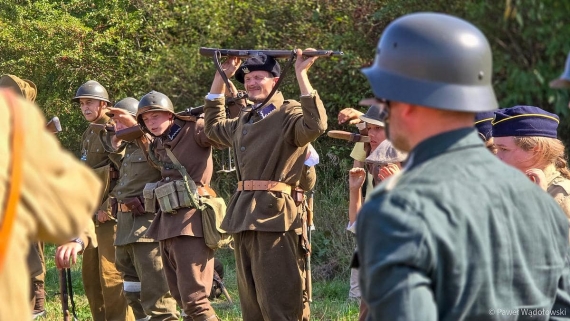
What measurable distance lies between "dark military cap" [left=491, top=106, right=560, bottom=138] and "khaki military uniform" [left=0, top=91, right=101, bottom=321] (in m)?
3.27

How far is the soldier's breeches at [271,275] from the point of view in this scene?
21.7ft

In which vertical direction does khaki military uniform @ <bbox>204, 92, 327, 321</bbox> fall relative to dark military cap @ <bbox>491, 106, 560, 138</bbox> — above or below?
below

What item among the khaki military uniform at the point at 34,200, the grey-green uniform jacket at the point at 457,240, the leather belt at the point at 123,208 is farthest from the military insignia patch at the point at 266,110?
the khaki military uniform at the point at 34,200

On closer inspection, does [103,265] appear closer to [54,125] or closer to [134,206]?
[134,206]

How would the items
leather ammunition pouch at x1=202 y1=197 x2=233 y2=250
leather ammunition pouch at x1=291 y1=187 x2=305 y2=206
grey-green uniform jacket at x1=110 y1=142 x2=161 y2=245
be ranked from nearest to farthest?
1. leather ammunition pouch at x1=291 y1=187 x2=305 y2=206
2. leather ammunition pouch at x1=202 y1=197 x2=233 y2=250
3. grey-green uniform jacket at x1=110 y1=142 x2=161 y2=245

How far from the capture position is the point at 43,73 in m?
14.8

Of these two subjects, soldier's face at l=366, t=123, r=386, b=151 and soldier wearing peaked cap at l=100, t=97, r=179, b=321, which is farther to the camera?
soldier wearing peaked cap at l=100, t=97, r=179, b=321

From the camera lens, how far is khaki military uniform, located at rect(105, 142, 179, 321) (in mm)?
7766

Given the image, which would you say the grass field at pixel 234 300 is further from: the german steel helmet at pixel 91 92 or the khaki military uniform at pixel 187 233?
the german steel helmet at pixel 91 92

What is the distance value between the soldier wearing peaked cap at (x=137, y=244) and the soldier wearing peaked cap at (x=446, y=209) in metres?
5.16

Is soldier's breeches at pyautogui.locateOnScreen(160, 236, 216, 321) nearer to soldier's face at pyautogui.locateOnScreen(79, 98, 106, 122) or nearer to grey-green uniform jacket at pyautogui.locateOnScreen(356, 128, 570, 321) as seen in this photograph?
soldier's face at pyautogui.locateOnScreen(79, 98, 106, 122)

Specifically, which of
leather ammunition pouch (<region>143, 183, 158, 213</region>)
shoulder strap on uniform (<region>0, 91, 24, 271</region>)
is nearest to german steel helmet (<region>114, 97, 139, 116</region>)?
leather ammunition pouch (<region>143, 183, 158, 213</region>)

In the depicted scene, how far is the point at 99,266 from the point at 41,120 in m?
6.61

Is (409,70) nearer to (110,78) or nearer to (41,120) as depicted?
(41,120)
